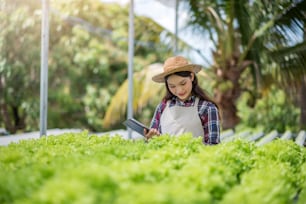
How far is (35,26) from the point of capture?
40.7ft

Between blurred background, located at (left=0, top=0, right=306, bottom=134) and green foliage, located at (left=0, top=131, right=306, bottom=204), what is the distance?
551 centimetres

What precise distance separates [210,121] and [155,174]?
2.02 m

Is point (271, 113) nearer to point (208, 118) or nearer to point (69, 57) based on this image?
point (69, 57)

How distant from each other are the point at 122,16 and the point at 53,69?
299 centimetres

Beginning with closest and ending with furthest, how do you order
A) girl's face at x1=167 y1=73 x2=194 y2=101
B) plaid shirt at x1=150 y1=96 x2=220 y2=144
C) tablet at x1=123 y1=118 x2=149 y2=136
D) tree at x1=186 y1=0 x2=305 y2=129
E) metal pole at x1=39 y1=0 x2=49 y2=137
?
tablet at x1=123 y1=118 x2=149 y2=136
plaid shirt at x1=150 y1=96 x2=220 y2=144
girl's face at x1=167 y1=73 x2=194 y2=101
metal pole at x1=39 y1=0 x2=49 y2=137
tree at x1=186 y1=0 x2=305 y2=129

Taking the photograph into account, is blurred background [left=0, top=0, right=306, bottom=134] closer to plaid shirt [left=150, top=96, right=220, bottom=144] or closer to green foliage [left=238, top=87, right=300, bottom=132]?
green foliage [left=238, top=87, right=300, bottom=132]

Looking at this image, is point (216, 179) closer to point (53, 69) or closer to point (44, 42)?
point (44, 42)

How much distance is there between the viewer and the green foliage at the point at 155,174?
1.65 m

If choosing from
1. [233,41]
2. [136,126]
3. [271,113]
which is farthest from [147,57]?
[136,126]

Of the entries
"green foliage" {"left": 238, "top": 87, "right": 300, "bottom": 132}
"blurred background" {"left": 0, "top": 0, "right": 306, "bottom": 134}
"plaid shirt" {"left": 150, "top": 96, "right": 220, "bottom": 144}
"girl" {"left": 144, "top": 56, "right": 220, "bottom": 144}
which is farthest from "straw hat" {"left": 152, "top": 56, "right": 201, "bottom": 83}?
"green foliage" {"left": 238, "top": 87, "right": 300, "bottom": 132}

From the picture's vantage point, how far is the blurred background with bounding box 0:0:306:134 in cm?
900

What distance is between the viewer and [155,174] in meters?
2.11

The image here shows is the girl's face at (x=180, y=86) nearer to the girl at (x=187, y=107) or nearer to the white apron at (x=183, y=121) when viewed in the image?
the girl at (x=187, y=107)

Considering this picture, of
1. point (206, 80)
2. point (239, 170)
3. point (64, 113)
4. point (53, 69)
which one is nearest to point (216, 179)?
point (239, 170)
